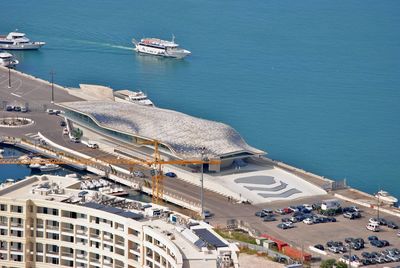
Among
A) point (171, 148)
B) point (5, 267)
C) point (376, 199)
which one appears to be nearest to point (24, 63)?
point (171, 148)

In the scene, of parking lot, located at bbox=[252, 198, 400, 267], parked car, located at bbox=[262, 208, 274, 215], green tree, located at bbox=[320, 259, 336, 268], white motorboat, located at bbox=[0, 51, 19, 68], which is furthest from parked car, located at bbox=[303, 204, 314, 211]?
white motorboat, located at bbox=[0, 51, 19, 68]

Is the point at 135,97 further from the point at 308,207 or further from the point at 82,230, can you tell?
the point at 82,230

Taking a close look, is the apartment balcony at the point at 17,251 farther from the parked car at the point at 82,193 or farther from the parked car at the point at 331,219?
the parked car at the point at 331,219

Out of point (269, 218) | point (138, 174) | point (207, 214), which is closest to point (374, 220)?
point (269, 218)

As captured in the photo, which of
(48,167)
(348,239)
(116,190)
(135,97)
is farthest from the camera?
(135,97)

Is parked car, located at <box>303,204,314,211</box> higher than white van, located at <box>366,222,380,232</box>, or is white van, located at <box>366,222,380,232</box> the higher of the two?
white van, located at <box>366,222,380,232</box>

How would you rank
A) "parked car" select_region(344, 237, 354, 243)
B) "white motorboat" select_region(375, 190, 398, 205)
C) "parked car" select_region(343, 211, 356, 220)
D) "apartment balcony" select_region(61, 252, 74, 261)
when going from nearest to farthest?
"apartment balcony" select_region(61, 252, 74, 261) → "parked car" select_region(344, 237, 354, 243) → "parked car" select_region(343, 211, 356, 220) → "white motorboat" select_region(375, 190, 398, 205)

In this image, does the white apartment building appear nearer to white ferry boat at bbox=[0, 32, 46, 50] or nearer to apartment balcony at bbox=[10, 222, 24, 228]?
apartment balcony at bbox=[10, 222, 24, 228]
